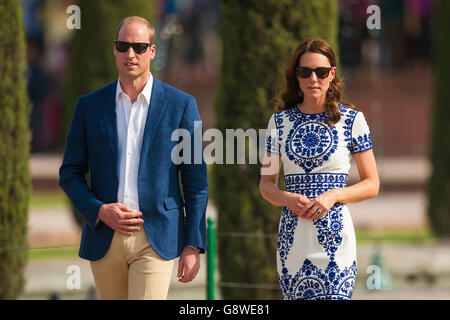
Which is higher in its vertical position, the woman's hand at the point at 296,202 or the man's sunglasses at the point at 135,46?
the man's sunglasses at the point at 135,46

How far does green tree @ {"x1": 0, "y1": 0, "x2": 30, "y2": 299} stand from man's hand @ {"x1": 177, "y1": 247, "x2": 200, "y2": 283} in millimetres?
3724

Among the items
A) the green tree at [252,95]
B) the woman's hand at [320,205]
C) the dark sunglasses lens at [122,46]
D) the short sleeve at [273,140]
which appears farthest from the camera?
the green tree at [252,95]

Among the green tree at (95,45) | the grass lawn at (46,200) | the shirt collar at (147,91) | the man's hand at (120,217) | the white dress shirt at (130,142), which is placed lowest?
the grass lawn at (46,200)

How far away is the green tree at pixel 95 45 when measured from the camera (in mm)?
12586

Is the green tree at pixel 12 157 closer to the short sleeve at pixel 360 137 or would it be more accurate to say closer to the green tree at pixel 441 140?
the short sleeve at pixel 360 137

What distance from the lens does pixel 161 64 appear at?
70.7 feet

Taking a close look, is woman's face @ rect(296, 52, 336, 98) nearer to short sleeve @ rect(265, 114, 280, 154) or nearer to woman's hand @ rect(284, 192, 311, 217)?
short sleeve @ rect(265, 114, 280, 154)

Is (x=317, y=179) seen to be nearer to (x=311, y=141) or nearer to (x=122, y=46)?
(x=311, y=141)

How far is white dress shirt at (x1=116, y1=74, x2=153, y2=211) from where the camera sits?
3.96m

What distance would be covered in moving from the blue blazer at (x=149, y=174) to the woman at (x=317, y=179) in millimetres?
387

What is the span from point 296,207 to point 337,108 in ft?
1.68

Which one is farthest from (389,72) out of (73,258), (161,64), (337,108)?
(337,108)

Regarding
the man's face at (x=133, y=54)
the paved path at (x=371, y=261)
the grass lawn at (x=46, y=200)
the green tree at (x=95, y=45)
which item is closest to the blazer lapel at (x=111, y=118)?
the man's face at (x=133, y=54)
